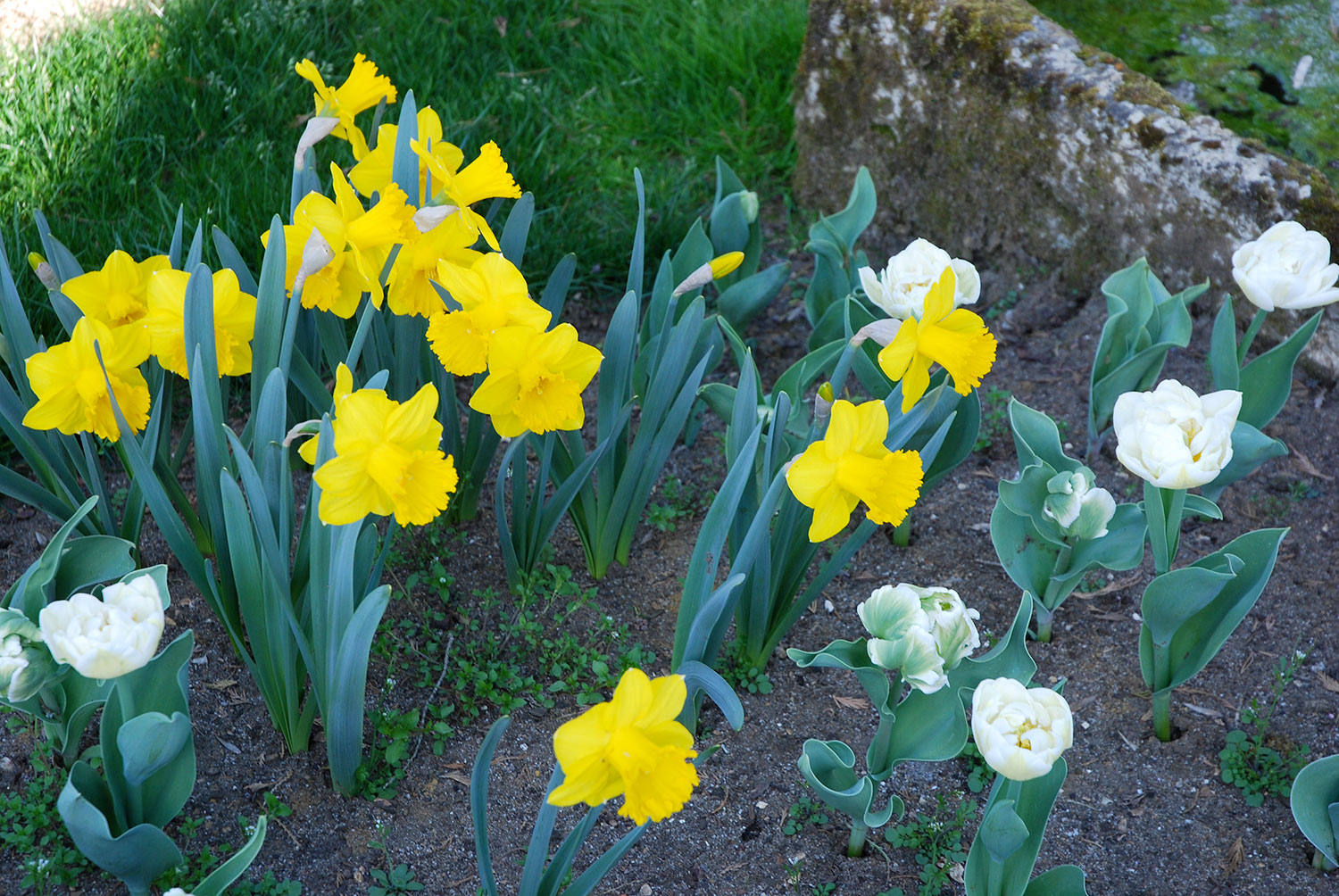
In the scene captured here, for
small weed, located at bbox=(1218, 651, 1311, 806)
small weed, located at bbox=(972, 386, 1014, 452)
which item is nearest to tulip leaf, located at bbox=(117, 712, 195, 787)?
small weed, located at bbox=(1218, 651, 1311, 806)

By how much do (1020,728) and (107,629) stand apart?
1.08 metres

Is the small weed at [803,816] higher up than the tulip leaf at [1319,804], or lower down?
lower down

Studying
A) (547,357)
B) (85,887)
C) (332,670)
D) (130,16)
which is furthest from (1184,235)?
(130,16)

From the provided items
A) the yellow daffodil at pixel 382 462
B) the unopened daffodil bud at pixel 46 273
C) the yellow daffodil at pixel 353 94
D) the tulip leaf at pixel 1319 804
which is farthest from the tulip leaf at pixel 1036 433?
the unopened daffodil bud at pixel 46 273

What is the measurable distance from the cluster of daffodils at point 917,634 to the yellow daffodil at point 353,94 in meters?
1.14

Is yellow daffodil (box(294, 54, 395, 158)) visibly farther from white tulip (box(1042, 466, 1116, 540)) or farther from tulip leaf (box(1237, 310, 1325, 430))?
tulip leaf (box(1237, 310, 1325, 430))

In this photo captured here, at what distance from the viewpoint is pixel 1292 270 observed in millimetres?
1920

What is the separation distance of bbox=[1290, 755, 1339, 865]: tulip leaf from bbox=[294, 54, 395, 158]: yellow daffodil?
176 cm

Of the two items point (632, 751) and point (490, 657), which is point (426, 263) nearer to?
point (490, 657)

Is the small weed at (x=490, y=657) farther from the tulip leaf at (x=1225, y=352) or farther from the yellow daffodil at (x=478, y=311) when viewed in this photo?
the tulip leaf at (x=1225, y=352)

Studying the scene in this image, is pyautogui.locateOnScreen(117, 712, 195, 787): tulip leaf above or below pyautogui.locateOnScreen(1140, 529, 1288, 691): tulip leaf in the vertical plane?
above

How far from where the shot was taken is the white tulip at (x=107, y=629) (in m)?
1.25

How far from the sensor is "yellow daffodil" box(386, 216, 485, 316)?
5.47 feet

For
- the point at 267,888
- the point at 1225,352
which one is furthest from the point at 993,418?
the point at 267,888
